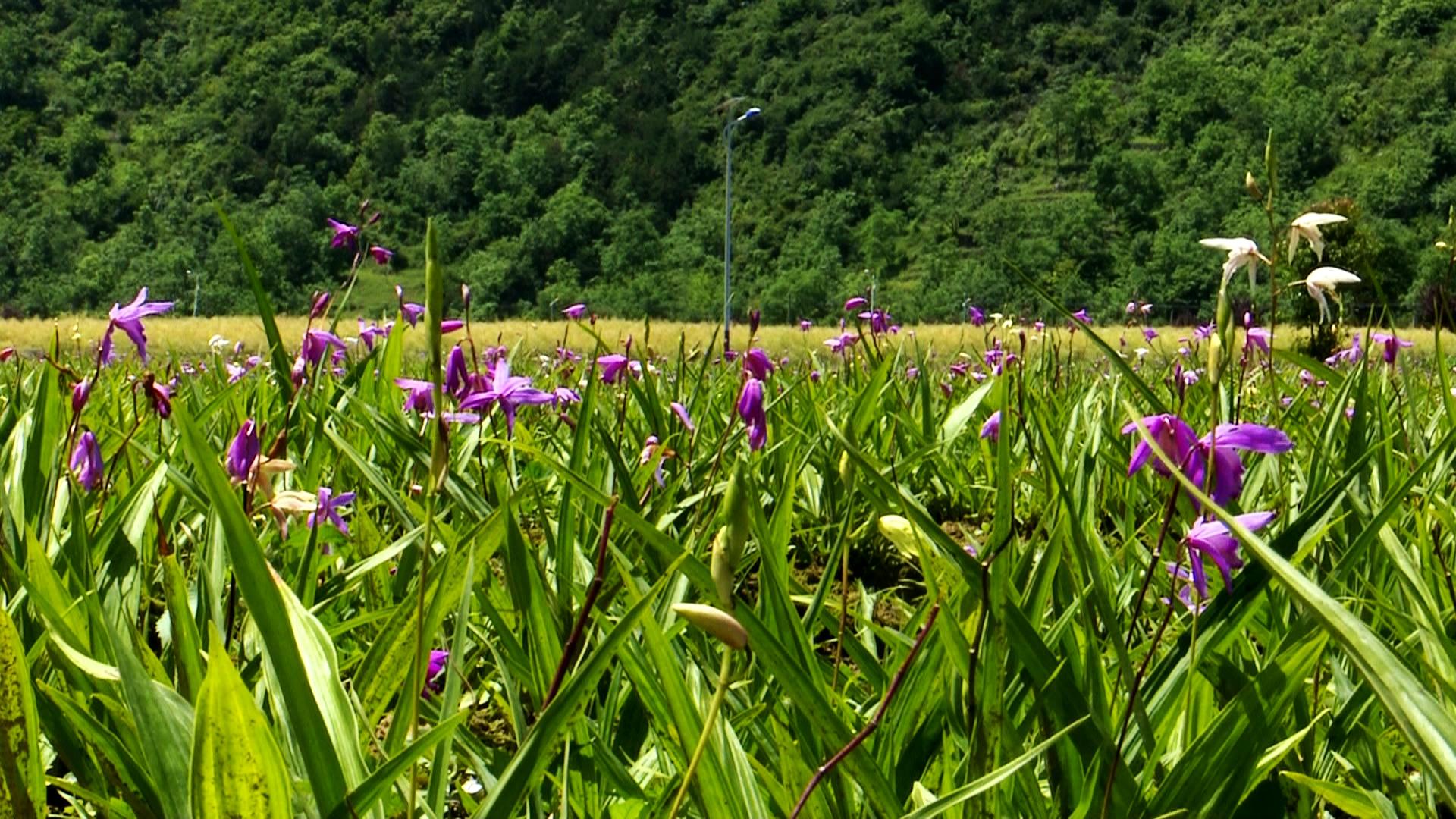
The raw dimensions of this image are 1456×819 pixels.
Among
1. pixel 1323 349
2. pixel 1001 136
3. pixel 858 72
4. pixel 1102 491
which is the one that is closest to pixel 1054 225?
pixel 1001 136

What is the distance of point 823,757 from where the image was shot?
0.91m

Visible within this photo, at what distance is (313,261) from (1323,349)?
75978 mm

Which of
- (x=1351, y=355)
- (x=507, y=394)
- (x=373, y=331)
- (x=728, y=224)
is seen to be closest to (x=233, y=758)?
(x=507, y=394)

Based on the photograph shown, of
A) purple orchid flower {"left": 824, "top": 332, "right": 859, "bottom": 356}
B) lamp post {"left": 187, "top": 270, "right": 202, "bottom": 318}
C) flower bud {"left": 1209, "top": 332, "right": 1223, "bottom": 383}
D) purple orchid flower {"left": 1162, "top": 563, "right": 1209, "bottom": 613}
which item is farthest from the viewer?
lamp post {"left": 187, "top": 270, "right": 202, "bottom": 318}

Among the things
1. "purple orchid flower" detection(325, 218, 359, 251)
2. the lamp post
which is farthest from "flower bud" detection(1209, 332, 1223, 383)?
the lamp post

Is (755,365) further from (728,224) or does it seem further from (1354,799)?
(728,224)

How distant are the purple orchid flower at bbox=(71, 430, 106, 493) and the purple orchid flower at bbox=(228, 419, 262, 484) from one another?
0.36m

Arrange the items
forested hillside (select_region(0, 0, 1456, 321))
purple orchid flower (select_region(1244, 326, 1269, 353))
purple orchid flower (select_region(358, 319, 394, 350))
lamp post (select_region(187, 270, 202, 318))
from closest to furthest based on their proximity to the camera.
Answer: purple orchid flower (select_region(1244, 326, 1269, 353)) → purple orchid flower (select_region(358, 319, 394, 350)) → lamp post (select_region(187, 270, 202, 318)) → forested hillside (select_region(0, 0, 1456, 321))

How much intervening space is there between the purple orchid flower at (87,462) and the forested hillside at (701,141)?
6011 cm

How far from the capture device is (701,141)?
100 m

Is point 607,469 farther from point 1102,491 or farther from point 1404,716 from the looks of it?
point 1404,716

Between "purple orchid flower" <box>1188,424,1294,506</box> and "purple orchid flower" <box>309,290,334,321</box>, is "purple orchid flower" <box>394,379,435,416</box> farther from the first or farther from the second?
"purple orchid flower" <box>1188,424,1294,506</box>

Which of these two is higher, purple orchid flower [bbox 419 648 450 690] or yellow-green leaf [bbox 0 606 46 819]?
yellow-green leaf [bbox 0 606 46 819]

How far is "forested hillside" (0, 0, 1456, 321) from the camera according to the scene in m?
69.9
